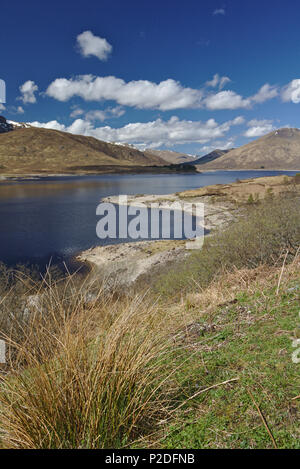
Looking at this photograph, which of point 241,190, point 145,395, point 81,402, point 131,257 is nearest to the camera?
point 81,402

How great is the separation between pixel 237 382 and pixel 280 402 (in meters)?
0.39

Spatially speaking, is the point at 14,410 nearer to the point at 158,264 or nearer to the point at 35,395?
the point at 35,395

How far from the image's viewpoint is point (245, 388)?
96.5 inches

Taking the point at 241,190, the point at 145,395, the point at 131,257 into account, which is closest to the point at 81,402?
the point at 145,395

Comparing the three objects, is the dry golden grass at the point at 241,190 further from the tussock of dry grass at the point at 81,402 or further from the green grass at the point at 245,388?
the tussock of dry grass at the point at 81,402

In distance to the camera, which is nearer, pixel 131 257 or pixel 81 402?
pixel 81 402

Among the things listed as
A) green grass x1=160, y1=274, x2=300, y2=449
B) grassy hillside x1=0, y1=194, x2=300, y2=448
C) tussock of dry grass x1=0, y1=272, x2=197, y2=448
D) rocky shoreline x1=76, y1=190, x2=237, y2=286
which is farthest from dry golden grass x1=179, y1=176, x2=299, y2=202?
tussock of dry grass x1=0, y1=272, x2=197, y2=448

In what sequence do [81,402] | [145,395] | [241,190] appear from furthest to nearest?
[241,190], [145,395], [81,402]

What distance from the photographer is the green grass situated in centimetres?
208

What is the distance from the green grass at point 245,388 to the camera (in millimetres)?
2082

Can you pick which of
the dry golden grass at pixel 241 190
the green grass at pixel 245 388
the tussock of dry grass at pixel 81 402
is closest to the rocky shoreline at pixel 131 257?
the green grass at pixel 245 388

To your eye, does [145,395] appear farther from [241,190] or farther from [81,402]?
[241,190]

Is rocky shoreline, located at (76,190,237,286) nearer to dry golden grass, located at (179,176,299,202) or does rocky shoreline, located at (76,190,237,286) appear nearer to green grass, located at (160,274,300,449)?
green grass, located at (160,274,300,449)

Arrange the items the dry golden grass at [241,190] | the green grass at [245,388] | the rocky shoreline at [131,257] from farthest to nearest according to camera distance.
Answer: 1. the dry golden grass at [241,190]
2. the rocky shoreline at [131,257]
3. the green grass at [245,388]
